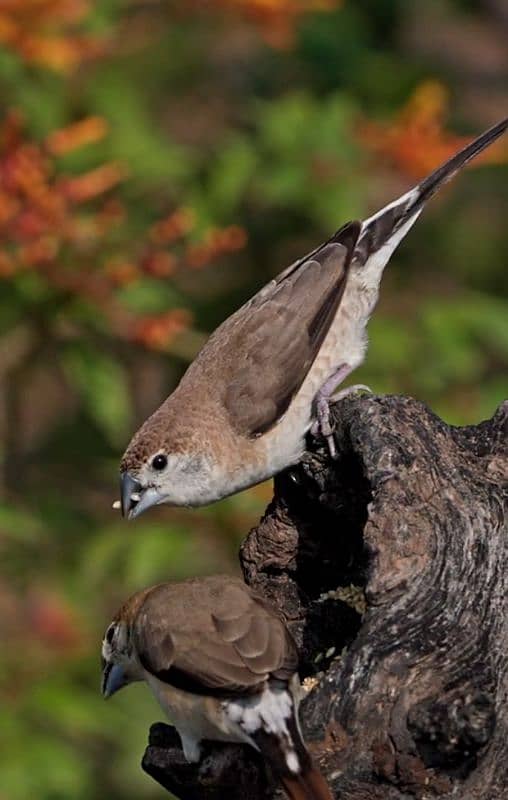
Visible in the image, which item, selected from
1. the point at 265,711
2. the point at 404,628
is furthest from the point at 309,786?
the point at 404,628

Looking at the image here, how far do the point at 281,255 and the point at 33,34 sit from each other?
187cm

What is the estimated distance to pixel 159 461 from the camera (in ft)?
16.5

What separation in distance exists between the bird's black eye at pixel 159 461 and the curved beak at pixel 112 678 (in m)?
0.81

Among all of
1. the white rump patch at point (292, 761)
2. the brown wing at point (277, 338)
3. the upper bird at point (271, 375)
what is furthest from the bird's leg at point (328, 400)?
the white rump patch at point (292, 761)

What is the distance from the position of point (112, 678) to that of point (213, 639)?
68cm

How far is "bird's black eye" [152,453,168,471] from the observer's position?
5.02 meters

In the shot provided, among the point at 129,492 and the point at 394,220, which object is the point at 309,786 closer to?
the point at 129,492

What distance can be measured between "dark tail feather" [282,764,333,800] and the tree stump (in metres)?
0.11

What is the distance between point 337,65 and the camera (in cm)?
735

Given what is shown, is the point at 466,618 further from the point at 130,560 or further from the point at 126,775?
the point at 126,775

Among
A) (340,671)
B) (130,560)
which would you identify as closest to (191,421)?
(130,560)

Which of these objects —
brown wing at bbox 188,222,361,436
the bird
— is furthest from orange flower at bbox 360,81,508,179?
the bird

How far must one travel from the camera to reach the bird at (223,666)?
3533 millimetres

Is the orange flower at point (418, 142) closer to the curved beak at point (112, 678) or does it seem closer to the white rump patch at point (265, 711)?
the curved beak at point (112, 678)
